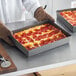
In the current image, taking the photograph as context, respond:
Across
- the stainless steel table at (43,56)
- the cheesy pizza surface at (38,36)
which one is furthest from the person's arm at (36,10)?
the stainless steel table at (43,56)

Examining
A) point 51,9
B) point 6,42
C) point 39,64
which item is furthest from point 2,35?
point 51,9

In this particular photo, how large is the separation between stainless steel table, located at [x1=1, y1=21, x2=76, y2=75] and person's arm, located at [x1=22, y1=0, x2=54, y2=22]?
0.31m

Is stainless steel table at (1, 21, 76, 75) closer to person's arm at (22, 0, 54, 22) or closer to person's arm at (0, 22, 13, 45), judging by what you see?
person's arm at (0, 22, 13, 45)

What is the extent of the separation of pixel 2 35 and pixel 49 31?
0.35 m

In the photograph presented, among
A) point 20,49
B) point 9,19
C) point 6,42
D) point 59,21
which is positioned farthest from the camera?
point 9,19

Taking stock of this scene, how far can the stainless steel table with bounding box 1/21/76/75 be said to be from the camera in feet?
4.26

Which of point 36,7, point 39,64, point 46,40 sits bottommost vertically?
point 39,64

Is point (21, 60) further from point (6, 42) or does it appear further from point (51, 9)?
point (51, 9)

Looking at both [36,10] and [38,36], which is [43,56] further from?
[36,10]

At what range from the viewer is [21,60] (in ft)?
4.37

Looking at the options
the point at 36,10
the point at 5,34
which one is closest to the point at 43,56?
the point at 5,34

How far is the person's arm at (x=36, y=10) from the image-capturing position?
1.69 m

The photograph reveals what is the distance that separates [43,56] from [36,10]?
59 centimetres

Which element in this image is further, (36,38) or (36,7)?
(36,7)
